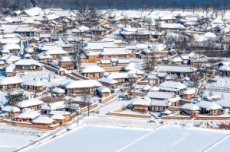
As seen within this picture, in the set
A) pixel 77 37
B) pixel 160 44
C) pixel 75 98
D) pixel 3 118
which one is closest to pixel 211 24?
pixel 160 44

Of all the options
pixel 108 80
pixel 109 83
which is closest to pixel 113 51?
pixel 108 80

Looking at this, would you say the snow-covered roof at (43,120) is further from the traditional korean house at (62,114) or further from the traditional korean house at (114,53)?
the traditional korean house at (114,53)

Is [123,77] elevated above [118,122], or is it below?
above

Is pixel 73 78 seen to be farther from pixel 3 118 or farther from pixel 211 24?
pixel 211 24

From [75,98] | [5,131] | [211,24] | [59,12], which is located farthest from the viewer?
[59,12]

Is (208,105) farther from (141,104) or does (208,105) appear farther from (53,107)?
(53,107)
